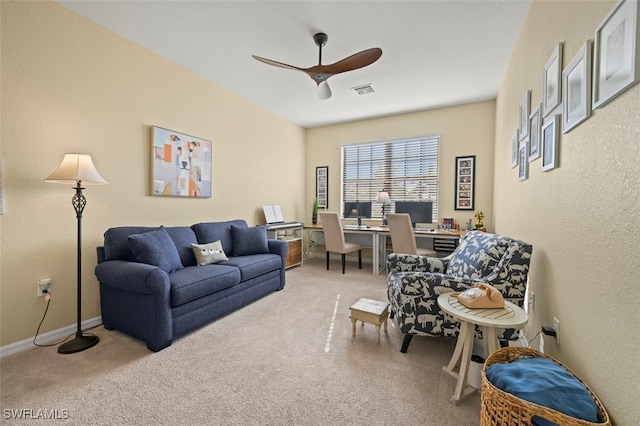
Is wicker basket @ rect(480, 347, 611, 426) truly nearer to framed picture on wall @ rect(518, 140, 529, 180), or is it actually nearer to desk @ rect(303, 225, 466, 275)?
framed picture on wall @ rect(518, 140, 529, 180)

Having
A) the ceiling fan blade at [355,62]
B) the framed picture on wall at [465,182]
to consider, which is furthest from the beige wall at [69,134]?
the framed picture on wall at [465,182]

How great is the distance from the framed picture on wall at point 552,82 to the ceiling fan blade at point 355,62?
1.09m

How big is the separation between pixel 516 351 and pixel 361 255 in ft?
12.7

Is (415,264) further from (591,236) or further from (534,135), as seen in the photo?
(591,236)

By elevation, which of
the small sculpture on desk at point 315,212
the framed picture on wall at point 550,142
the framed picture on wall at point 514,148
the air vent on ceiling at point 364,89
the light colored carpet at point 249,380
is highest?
the air vent on ceiling at point 364,89

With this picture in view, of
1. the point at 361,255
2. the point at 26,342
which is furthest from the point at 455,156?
the point at 26,342

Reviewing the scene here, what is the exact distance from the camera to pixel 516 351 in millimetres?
1312

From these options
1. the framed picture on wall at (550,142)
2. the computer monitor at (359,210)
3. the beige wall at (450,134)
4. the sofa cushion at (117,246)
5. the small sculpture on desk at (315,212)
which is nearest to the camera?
the framed picture on wall at (550,142)

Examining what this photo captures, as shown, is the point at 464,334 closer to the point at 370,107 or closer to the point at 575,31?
the point at 575,31

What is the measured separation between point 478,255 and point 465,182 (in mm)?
2745

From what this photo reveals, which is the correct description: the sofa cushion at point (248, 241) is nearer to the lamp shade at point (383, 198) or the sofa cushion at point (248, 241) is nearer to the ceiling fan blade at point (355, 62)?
the ceiling fan blade at point (355, 62)

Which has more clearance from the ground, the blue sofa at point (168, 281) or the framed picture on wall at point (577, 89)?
the framed picture on wall at point (577, 89)

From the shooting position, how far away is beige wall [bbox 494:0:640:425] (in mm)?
924

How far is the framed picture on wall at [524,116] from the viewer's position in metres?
2.21
